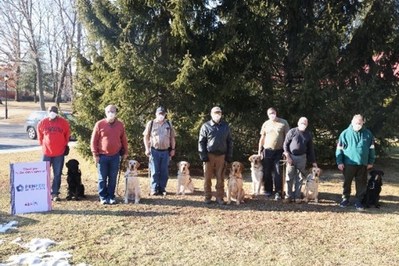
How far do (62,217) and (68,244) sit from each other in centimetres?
146

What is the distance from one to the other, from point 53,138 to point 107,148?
1.12 meters

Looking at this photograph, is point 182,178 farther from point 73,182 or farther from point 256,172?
point 73,182

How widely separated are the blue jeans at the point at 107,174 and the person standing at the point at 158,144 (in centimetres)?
89

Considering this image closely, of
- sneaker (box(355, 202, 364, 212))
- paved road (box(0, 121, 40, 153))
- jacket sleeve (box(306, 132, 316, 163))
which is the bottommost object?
sneaker (box(355, 202, 364, 212))

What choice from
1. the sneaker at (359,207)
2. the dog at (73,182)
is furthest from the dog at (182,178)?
the sneaker at (359,207)

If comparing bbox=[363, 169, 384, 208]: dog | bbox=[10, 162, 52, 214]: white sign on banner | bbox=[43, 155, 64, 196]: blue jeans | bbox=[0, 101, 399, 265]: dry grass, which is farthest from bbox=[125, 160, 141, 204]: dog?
bbox=[363, 169, 384, 208]: dog

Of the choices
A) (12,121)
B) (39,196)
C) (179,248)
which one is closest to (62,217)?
(39,196)

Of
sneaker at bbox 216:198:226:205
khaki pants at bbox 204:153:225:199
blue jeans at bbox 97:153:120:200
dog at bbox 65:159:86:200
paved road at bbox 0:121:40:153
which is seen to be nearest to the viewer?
blue jeans at bbox 97:153:120:200

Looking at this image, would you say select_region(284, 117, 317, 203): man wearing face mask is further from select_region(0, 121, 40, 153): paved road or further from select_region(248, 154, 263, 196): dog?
select_region(0, 121, 40, 153): paved road

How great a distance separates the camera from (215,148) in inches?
314

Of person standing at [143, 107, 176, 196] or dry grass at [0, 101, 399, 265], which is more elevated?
person standing at [143, 107, 176, 196]

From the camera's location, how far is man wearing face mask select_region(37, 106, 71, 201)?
8156 mm

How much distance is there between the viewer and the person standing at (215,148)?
799 cm

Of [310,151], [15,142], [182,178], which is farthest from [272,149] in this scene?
[15,142]
